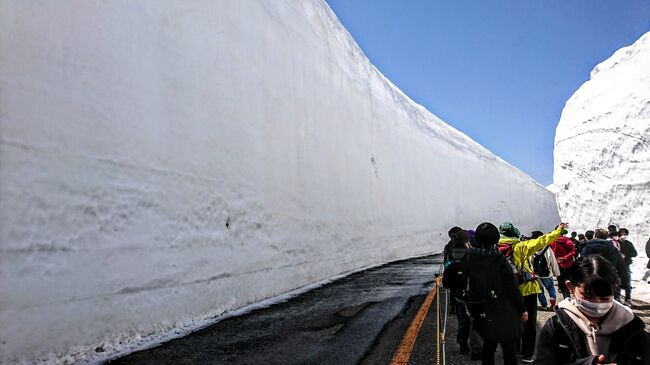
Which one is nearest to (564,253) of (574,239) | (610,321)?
(574,239)

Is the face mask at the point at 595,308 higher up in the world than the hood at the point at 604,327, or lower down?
higher up

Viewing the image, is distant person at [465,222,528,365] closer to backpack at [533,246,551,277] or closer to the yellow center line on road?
the yellow center line on road

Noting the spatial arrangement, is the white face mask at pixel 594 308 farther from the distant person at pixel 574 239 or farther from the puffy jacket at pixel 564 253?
the distant person at pixel 574 239

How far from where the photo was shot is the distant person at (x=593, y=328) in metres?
1.59

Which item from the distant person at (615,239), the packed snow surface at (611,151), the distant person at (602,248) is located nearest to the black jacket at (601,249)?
the distant person at (602,248)

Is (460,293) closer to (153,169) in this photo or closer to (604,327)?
(604,327)

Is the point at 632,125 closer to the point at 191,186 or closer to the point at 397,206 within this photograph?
the point at 397,206

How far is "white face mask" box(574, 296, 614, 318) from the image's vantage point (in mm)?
1653

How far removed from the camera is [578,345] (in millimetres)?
1649

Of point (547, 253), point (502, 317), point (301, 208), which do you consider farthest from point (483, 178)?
point (502, 317)

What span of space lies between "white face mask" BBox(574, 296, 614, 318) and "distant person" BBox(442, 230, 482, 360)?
83.4 inches

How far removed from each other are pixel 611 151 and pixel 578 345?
16.7 metres

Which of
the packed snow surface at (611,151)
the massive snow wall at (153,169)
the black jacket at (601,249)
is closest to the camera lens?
the massive snow wall at (153,169)

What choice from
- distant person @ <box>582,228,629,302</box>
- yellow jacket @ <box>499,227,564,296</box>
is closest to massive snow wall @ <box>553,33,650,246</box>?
distant person @ <box>582,228,629,302</box>
